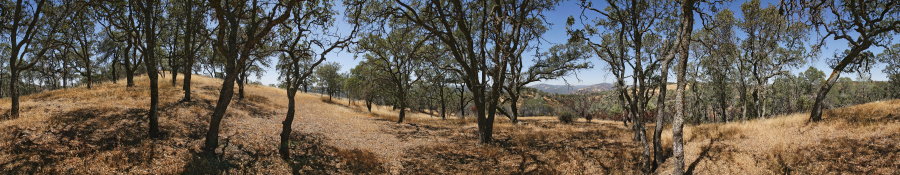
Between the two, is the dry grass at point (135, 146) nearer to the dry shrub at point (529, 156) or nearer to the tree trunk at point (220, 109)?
the tree trunk at point (220, 109)

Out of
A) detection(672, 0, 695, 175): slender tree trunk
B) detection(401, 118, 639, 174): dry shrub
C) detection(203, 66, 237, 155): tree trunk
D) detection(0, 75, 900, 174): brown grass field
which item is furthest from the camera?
detection(401, 118, 639, 174): dry shrub

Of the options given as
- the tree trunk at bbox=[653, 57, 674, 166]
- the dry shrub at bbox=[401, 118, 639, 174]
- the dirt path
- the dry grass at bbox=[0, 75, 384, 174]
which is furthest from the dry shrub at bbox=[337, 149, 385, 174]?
the tree trunk at bbox=[653, 57, 674, 166]

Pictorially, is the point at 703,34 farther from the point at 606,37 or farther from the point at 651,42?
the point at 606,37

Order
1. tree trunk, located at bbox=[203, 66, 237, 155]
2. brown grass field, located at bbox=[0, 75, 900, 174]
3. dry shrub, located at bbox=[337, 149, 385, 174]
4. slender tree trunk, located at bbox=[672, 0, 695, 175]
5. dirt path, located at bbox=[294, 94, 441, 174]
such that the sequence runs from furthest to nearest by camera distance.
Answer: dirt path, located at bbox=[294, 94, 441, 174]
dry shrub, located at bbox=[337, 149, 385, 174]
tree trunk, located at bbox=[203, 66, 237, 155]
brown grass field, located at bbox=[0, 75, 900, 174]
slender tree trunk, located at bbox=[672, 0, 695, 175]

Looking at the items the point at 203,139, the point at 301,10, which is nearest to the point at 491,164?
the point at 301,10

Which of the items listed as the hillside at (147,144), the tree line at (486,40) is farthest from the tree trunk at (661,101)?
the hillside at (147,144)

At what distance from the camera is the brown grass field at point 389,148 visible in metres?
8.52

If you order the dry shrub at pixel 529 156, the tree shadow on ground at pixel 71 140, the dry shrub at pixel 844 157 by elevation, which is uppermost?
the tree shadow on ground at pixel 71 140

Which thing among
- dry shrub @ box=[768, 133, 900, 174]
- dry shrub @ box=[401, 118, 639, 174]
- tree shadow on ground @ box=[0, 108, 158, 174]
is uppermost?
tree shadow on ground @ box=[0, 108, 158, 174]

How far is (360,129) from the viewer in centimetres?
1850

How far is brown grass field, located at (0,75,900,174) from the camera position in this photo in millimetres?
8516

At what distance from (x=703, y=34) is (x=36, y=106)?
32.6m

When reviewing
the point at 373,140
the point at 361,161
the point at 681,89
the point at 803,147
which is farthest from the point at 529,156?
the point at 803,147

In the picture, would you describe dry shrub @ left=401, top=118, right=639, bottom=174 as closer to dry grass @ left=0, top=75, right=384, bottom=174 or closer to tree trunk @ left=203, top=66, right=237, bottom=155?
dry grass @ left=0, top=75, right=384, bottom=174
